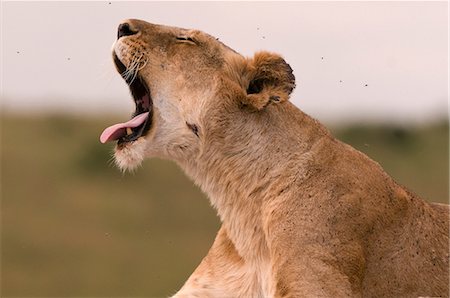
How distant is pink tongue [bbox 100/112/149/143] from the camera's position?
7.65 metres

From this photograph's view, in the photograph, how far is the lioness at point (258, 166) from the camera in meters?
7.40

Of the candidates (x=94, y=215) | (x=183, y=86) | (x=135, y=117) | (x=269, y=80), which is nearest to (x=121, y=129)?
(x=135, y=117)

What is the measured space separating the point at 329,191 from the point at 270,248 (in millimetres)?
404

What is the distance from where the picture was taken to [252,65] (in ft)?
24.8

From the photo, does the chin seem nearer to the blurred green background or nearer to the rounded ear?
the rounded ear

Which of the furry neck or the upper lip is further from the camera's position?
the upper lip

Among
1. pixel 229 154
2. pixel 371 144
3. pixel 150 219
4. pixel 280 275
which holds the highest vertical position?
pixel 371 144

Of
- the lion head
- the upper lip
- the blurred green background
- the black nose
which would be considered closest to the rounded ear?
the lion head

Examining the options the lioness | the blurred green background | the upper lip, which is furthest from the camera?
the blurred green background

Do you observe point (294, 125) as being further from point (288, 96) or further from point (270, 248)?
point (270, 248)

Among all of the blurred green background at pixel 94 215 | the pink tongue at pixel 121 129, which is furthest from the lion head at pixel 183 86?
the blurred green background at pixel 94 215

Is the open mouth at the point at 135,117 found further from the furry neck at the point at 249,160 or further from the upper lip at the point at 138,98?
the furry neck at the point at 249,160

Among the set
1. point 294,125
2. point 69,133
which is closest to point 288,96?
point 294,125

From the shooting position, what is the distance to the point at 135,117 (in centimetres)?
770
